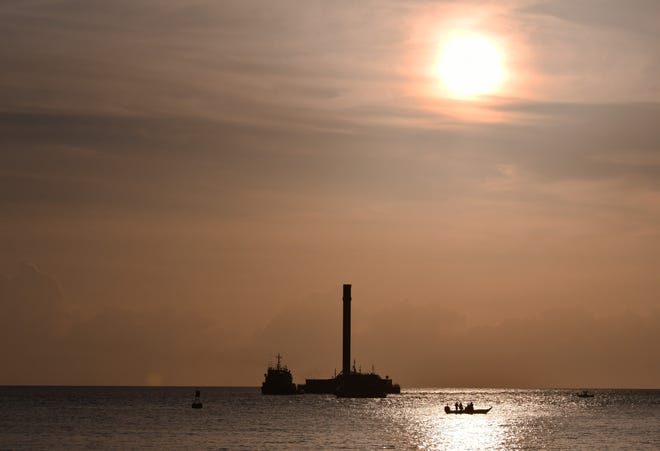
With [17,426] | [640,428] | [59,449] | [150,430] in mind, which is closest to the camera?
[59,449]

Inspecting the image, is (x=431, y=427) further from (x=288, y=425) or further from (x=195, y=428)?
(x=195, y=428)

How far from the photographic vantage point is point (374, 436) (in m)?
149

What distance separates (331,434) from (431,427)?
3597 centimetres

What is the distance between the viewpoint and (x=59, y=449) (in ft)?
409

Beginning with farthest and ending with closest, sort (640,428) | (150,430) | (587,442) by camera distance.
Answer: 1. (640,428)
2. (150,430)
3. (587,442)

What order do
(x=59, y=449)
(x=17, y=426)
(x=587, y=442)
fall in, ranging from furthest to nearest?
(x=17, y=426)
(x=587, y=442)
(x=59, y=449)

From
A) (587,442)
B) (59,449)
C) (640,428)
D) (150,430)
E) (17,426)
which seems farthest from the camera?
(640,428)

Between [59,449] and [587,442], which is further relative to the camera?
[587,442]

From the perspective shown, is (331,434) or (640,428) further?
(640,428)

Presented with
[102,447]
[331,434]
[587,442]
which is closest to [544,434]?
[587,442]

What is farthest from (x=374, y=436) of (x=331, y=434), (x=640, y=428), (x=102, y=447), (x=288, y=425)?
(x=640, y=428)

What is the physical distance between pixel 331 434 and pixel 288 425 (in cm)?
2385

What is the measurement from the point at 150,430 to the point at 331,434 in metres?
26.7

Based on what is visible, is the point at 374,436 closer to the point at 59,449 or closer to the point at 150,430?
the point at 150,430
